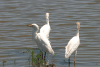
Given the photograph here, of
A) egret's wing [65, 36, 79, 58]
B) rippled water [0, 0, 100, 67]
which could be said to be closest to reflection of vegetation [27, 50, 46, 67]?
rippled water [0, 0, 100, 67]

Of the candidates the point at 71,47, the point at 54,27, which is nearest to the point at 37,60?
the point at 71,47

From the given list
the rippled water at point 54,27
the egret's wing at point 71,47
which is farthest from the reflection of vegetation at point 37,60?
the egret's wing at point 71,47

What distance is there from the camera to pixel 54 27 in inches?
620

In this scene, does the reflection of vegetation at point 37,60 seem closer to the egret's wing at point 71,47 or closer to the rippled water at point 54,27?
the rippled water at point 54,27

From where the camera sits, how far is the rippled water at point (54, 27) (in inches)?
424

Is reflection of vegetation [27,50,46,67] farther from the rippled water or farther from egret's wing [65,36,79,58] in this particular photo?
egret's wing [65,36,79,58]

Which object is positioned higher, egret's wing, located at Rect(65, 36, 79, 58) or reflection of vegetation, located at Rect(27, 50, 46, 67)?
egret's wing, located at Rect(65, 36, 79, 58)

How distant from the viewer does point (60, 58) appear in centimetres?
1066

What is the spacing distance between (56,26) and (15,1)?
844cm

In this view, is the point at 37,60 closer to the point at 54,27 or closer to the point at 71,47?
the point at 71,47

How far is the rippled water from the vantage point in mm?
10760

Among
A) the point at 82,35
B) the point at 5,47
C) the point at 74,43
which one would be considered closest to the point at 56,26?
the point at 82,35

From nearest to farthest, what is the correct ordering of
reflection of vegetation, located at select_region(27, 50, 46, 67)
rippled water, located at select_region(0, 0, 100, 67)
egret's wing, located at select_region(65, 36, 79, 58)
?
reflection of vegetation, located at select_region(27, 50, 46, 67) → egret's wing, located at select_region(65, 36, 79, 58) → rippled water, located at select_region(0, 0, 100, 67)

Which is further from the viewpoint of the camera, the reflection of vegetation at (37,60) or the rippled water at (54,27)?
Answer: the rippled water at (54,27)
